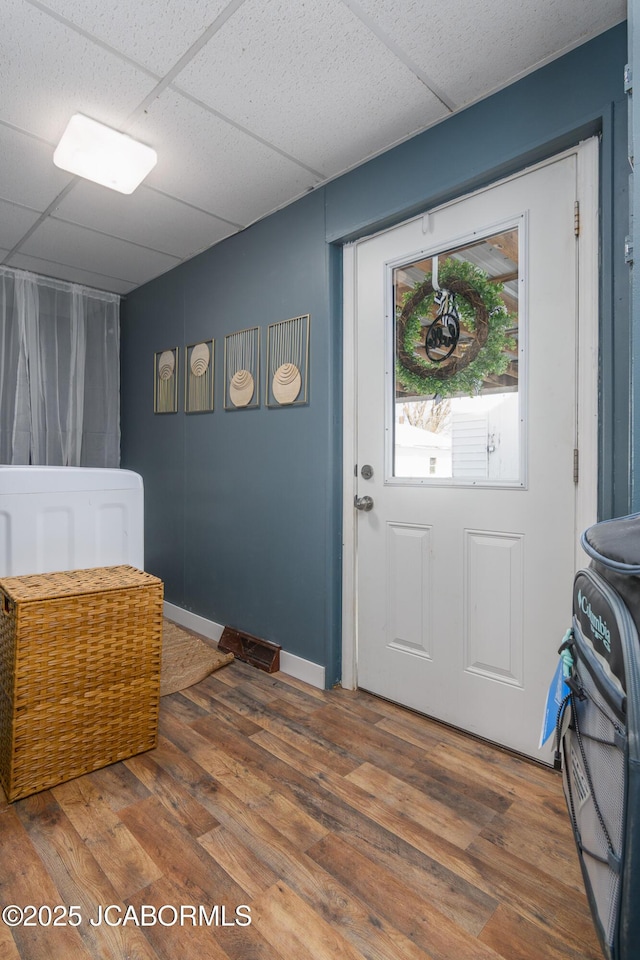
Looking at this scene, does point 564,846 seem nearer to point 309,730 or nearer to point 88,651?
point 309,730

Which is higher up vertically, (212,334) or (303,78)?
(303,78)

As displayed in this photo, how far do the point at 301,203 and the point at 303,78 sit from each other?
2.36 feet

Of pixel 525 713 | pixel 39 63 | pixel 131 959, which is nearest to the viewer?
pixel 131 959

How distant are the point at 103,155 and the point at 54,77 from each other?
28cm

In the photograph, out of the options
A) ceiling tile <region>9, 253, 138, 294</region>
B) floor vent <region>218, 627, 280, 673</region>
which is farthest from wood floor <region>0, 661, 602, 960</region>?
ceiling tile <region>9, 253, 138, 294</region>

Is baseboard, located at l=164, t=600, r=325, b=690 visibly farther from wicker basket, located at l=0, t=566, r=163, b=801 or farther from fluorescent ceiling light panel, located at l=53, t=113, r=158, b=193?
fluorescent ceiling light panel, located at l=53, t=113, r=158, b=193

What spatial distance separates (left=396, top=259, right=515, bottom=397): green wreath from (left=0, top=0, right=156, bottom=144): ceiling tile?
1.17 m

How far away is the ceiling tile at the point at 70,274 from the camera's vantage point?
9.90ft

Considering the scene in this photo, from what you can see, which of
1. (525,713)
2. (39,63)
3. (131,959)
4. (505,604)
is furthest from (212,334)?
(131,959)

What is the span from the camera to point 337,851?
1.29m

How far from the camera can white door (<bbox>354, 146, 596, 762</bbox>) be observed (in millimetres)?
1611

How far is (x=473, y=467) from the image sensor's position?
71.9 inches

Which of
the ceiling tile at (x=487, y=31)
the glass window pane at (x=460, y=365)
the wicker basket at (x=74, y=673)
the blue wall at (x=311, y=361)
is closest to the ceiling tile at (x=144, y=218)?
the blue wall at (x=311, y=361)

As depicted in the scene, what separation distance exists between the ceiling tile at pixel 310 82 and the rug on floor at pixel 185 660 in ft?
7.57
